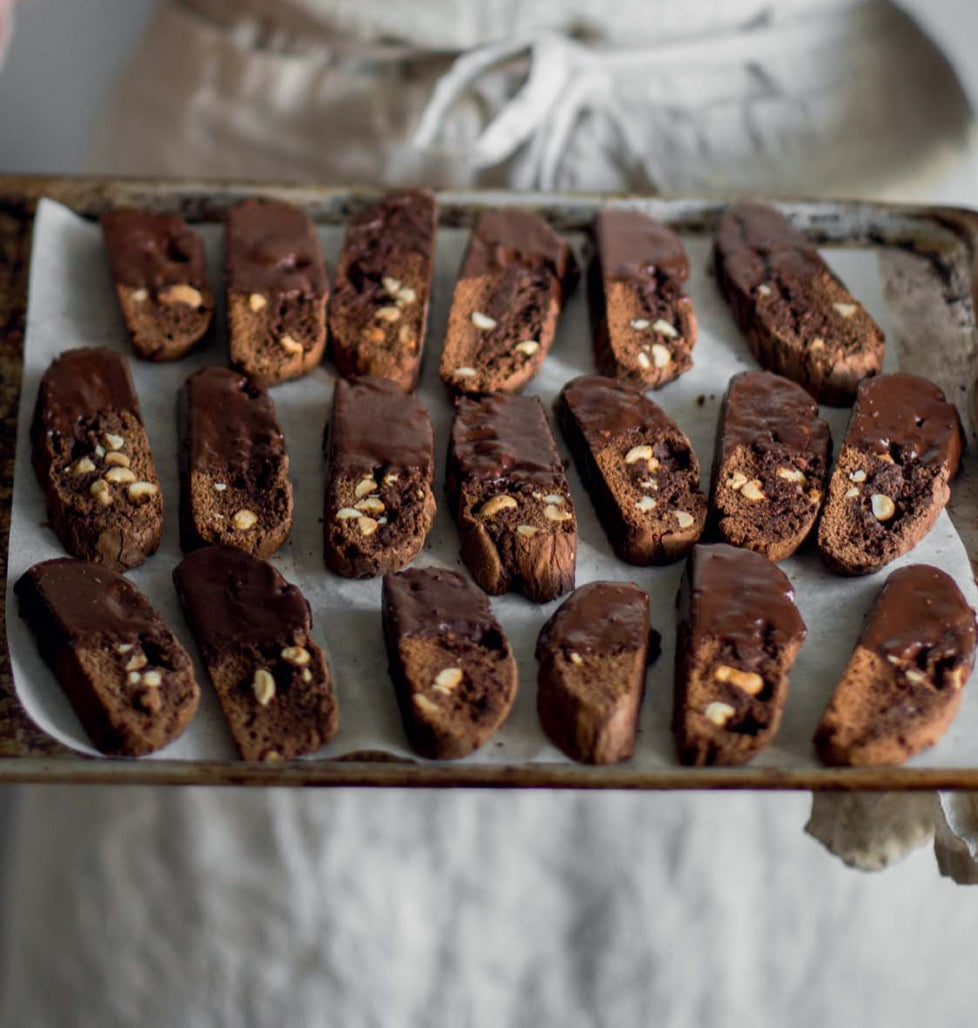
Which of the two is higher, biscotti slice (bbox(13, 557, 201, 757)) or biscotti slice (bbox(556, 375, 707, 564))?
biscotti slice (bbox(556, 375, 707, 564))

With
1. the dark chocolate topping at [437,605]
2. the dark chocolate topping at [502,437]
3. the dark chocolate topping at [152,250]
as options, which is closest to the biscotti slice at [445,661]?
the dark chocolate topping at [437,605]

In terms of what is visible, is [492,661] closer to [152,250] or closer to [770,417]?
[770,417]

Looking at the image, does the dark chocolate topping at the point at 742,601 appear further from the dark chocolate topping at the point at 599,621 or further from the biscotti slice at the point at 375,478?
the biscotti slice at the point at 375,478

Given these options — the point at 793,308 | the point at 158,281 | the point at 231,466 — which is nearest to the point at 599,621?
the point at 231,466

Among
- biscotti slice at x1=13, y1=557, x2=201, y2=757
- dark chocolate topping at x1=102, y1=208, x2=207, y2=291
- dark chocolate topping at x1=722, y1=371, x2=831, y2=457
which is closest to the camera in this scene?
biscotti slice at x1=13, y1=557, x2=201, y2=757

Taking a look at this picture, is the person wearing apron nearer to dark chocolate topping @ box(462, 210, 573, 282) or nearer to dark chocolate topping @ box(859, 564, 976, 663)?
dark chocolate topping @ box(462, 210, 573, 282)

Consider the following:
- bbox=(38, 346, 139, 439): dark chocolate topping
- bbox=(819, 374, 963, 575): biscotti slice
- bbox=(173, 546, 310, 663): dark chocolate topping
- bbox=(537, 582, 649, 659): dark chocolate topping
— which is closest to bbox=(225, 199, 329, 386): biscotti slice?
bbox=(38, 346, 139, 439): dark chocolate topping

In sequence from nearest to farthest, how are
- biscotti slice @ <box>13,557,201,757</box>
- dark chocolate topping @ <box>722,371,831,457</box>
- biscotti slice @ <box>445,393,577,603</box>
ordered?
biscotti slice @ <box>13,557,201,757</box>, biscotti slice @ <box>445,393,577,603</box>, dark chocolate topping @ <box>722,371,831,457</box>

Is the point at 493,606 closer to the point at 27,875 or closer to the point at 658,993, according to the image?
the point at 658,993

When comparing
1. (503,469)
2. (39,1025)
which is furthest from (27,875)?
(503,469)
